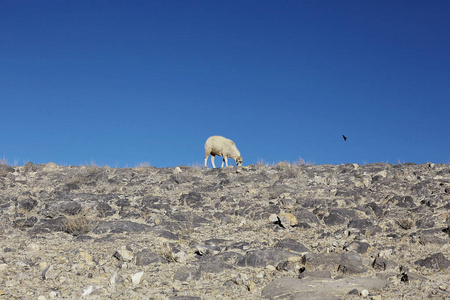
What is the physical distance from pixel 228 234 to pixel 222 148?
15.7 metres

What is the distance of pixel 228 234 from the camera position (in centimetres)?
959

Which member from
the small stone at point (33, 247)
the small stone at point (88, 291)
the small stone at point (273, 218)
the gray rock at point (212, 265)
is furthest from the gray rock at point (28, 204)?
the small stone at point (273, 218)

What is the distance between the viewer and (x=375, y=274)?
294 inches

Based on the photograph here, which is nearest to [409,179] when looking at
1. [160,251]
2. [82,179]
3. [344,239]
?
[344,239]

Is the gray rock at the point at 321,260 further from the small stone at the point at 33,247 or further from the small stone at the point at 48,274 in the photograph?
the small stone at the point at 33,247

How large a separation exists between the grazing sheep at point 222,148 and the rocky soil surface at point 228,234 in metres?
9.99

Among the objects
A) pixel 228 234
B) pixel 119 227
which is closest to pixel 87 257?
pixel 119 227

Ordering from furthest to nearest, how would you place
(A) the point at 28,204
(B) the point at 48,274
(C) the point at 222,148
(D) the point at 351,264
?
(C) the point at 222,148, (A) the point at 28,204, (D) the point at 351,264, (B) the point at 48,274

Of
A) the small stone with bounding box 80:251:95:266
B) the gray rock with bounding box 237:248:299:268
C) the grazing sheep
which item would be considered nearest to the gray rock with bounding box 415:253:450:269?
the gray rock with bounding box 237:248:299:268

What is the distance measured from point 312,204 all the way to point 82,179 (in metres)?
7.37

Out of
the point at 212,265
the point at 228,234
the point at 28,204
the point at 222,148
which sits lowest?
the point at 212,265

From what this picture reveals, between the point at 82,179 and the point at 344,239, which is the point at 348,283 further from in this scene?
the point at 82,179

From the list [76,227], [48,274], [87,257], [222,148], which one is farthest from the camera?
[222,148]

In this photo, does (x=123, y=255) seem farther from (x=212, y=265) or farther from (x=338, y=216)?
(x=338, y=216)
